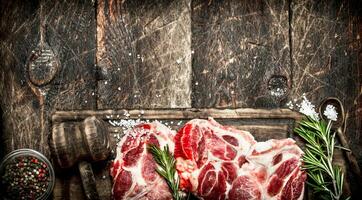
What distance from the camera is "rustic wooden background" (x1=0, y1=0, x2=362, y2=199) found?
9.28 feet

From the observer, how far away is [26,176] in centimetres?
261

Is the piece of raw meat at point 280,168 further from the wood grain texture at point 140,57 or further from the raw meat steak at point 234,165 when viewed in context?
the wood grain texture at point 140,57

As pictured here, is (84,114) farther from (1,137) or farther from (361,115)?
(361,115)

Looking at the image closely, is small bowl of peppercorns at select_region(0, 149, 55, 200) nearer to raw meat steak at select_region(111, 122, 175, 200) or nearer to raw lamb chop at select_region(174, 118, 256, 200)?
raw meat steak at select_region(111, 122, 175, 200)

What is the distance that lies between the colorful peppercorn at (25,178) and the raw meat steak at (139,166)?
1.47 feet

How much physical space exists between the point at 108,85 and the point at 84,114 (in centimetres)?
27

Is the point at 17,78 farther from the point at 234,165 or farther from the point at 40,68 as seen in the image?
the point at 234,165

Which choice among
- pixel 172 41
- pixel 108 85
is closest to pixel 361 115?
pixel 172 41

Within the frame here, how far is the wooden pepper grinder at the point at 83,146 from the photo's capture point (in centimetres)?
255

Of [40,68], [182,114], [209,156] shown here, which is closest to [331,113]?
[209,156]

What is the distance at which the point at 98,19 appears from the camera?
287cm

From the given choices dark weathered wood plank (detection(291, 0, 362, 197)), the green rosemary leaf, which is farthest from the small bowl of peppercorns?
dark weathered wood plank (detection(291, 0, 362, 197))

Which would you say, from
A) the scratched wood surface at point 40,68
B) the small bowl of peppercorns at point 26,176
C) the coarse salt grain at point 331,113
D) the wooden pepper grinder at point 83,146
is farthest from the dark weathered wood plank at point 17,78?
the coarse salt grain at point 331,113

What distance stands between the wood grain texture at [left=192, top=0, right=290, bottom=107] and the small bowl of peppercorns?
42.9 inches
